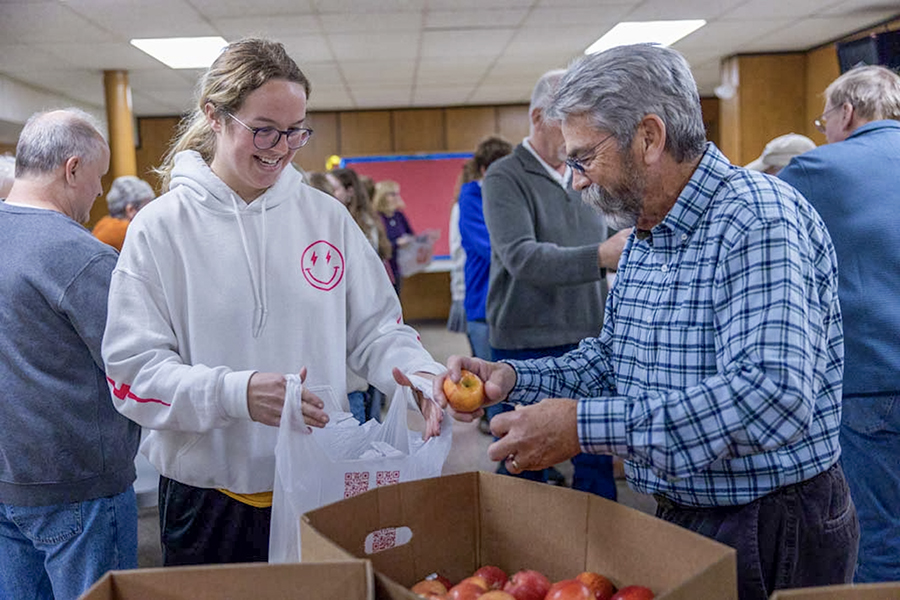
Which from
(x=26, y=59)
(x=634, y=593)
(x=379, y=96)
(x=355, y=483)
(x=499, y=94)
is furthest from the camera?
(x=499, y=94)

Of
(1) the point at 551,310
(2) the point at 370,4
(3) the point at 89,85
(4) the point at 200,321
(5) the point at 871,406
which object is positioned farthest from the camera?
(3) the point at 89,85

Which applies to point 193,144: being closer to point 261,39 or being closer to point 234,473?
point 261,39

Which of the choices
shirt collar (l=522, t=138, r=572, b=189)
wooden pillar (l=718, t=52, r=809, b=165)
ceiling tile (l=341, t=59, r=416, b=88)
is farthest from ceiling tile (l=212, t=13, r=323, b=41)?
wooden pillar (l=718, t=52, r=809, b=165)

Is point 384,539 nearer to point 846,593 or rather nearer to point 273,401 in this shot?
point 273,401

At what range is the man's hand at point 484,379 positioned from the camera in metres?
1.43

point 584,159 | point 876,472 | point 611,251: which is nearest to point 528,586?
point 584,159

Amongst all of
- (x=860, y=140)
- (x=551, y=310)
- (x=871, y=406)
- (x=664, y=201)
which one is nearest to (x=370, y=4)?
(x=551, y=310)

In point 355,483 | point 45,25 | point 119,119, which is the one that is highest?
point 45,25

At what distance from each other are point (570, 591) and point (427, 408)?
538 millimetres

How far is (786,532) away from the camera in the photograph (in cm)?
125

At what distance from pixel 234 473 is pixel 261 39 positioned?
0.82m

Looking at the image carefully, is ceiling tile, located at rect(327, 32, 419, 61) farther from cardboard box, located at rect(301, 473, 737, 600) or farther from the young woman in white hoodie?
cardboard box, located at rect(301, 473, 737, 600)

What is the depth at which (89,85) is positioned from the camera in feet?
28.2

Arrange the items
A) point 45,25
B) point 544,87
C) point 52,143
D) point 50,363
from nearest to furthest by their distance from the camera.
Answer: point 50,363, point 52,143, point 544,87, point 45,25
